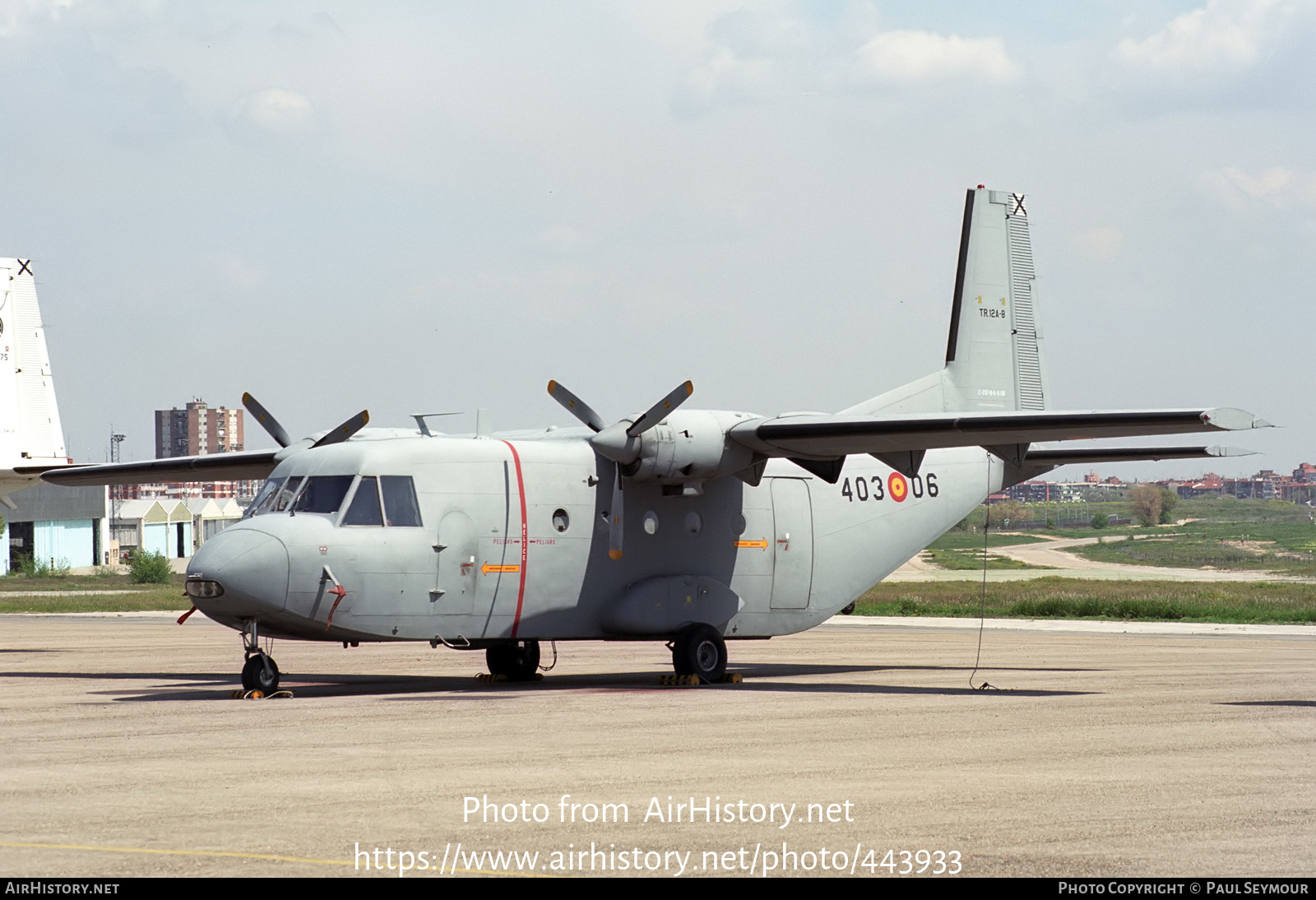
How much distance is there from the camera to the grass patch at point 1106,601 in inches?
1666

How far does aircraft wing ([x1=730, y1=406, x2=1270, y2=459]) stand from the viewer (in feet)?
57.7

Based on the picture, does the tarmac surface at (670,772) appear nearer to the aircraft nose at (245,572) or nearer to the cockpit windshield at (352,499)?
the aircraft nose at (245,572)

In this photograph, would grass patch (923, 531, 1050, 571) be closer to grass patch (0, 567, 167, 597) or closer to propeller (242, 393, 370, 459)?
grass patch (0, 567, 167, 597)

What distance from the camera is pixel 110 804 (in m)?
10.1

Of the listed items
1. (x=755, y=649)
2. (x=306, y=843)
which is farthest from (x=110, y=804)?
(x=755, y=649)

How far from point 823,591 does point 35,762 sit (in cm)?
1311

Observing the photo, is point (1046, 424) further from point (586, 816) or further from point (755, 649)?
point (755, 649)

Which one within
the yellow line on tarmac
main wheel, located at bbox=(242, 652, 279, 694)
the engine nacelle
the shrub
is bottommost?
the shrub

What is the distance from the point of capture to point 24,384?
99.4 feet

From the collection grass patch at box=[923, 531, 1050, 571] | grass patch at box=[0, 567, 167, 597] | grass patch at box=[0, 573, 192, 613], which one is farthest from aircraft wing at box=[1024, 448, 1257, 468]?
grass patch at box=[923, 531, 1050, 571]

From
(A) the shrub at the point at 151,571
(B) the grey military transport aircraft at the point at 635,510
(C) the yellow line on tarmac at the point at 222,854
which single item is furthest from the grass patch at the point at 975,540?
(C) the yellow line on tarmac at the point at 222,854

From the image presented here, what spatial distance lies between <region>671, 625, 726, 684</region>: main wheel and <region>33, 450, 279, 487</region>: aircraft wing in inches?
265

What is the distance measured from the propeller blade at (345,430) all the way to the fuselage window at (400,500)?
5.18 feet

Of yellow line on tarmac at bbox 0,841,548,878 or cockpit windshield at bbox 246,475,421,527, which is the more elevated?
cockpit windshield at bbox 246,475,421,527
